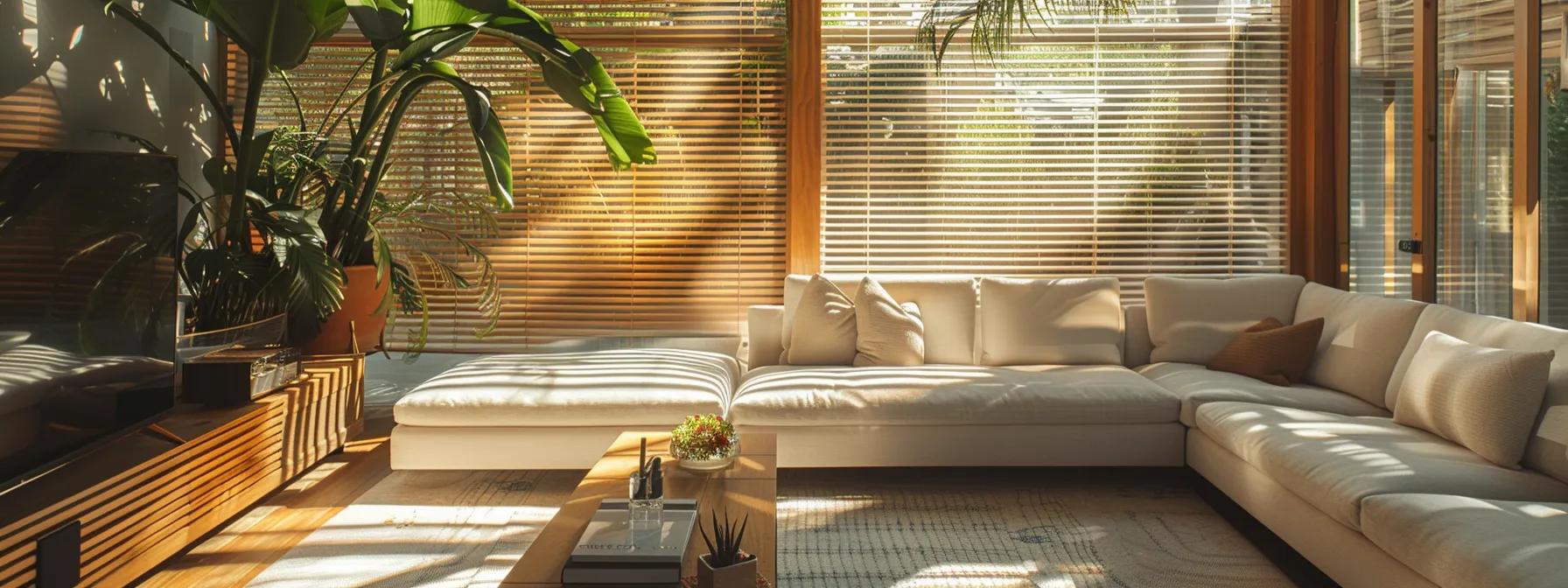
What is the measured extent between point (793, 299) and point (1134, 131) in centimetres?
190

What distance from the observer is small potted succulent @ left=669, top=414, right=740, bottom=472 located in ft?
9.82

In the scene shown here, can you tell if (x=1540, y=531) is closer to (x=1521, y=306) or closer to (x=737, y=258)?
(x=1521, y=306)

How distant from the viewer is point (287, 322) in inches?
172

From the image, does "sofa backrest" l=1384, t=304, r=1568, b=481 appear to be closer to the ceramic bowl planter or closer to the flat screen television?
the ceramic bowl planter

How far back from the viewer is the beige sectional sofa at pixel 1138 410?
265 cm

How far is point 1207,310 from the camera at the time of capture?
4.70m

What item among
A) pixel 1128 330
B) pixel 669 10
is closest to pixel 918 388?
pixel 1128 330

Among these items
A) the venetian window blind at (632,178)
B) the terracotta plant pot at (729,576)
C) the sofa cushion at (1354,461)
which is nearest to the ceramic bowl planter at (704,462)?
the terracotta plant pot at (729,576)

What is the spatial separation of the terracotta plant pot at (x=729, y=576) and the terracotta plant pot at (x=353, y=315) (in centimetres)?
290

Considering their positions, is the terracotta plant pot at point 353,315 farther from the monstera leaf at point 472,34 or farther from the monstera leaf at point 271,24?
the monstera leaf at point 271,24

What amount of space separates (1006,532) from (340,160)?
342 cm

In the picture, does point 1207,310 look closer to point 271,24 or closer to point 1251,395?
point 1251,395

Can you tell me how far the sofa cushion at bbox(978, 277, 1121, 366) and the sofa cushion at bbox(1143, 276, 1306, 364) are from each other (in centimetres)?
19

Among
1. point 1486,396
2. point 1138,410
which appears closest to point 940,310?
point 1138,410
